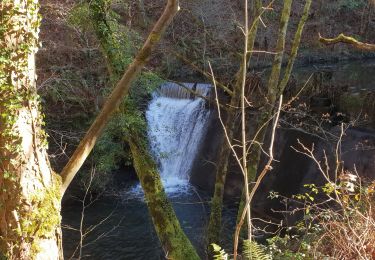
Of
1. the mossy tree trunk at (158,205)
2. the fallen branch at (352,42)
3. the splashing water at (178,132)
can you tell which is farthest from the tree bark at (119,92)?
the splashing water at (178,132)

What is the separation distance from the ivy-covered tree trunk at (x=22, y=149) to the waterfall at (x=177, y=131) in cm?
933

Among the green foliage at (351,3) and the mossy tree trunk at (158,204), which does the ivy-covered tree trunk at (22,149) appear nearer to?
the mossy tree trunk at (158,204)

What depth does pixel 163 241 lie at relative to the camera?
6.35 metres

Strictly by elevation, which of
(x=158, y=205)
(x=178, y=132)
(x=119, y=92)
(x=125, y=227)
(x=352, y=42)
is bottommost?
(x=125, y=227)

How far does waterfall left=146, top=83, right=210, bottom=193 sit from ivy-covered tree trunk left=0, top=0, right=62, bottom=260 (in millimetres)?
9332

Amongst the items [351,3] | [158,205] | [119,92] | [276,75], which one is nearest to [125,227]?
[158,205]

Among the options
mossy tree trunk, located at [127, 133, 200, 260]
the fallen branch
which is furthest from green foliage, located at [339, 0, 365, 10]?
the fallen branch

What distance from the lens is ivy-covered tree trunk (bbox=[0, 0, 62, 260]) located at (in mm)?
2436

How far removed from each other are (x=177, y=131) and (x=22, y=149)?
10640mm

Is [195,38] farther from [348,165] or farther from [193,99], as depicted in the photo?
[348,165]

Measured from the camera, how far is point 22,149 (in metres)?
2.53

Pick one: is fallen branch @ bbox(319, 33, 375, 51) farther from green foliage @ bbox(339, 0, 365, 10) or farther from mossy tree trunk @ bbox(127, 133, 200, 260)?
green foliage @ bbox(339, 0, 365, 10)

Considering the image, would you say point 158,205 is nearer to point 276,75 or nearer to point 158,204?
point 158,204

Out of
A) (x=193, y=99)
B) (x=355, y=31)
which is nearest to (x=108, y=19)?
(x=193, y=99)
